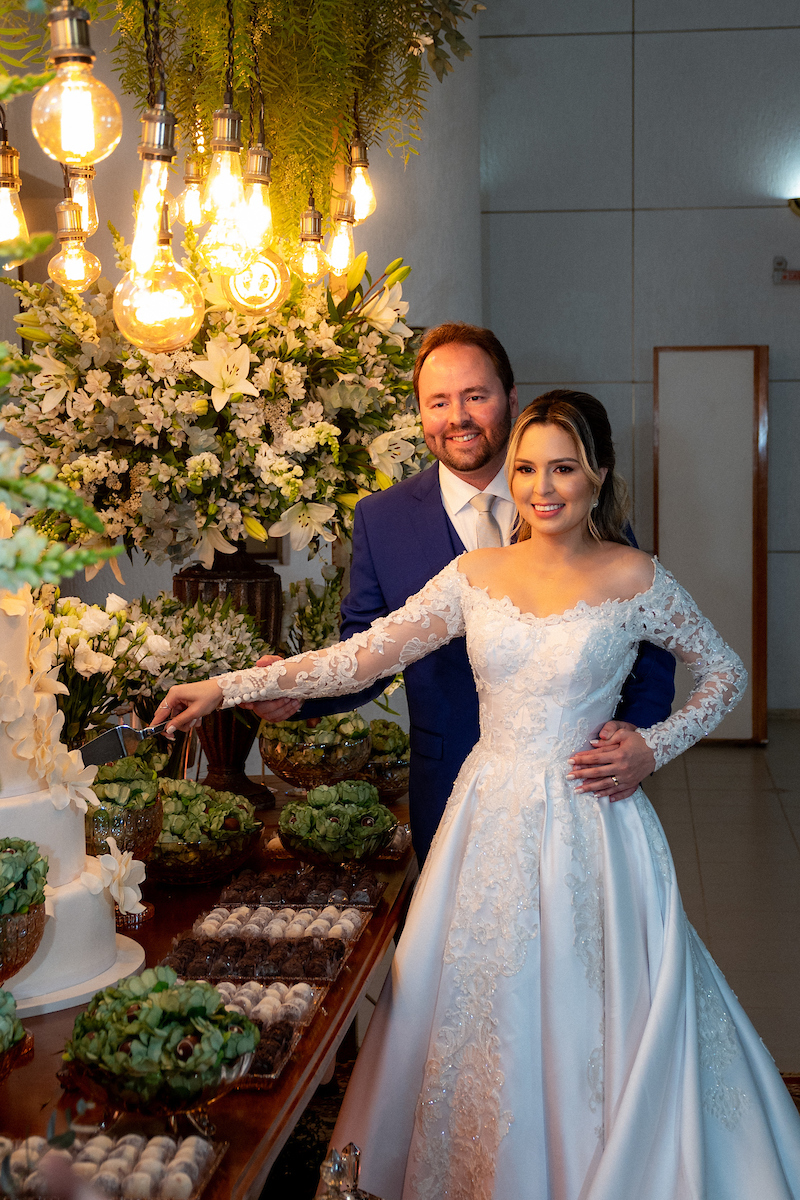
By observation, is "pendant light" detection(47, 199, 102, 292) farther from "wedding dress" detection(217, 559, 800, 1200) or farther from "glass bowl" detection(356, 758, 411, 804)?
"glass bowl" detection(356, 758, 411, 804)

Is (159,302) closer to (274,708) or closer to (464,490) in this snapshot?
(274,708)

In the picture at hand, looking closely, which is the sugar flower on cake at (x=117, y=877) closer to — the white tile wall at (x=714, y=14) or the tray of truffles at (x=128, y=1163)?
the tray of truffles at (x=128, y=1163)

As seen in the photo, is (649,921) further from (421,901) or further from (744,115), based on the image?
(744,115)

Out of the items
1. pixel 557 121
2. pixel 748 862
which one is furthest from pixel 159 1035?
pixel 557 121

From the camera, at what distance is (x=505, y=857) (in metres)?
2.22

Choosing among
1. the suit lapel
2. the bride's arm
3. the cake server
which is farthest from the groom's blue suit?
the cake server

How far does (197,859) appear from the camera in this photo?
2.11 m

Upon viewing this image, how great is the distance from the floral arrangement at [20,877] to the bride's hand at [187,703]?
2.22 ft

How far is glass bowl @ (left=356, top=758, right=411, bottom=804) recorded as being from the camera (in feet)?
9.34

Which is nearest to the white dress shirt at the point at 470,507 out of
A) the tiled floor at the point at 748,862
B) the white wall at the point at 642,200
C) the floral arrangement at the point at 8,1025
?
the floral arrangement at the point at 8,1025

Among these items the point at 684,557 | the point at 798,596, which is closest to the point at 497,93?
the point at 684,557

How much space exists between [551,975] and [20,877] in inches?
41.9

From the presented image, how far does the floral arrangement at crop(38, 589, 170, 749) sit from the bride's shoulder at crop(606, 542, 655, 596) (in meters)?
0.93

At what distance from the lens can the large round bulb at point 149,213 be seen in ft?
5.36
